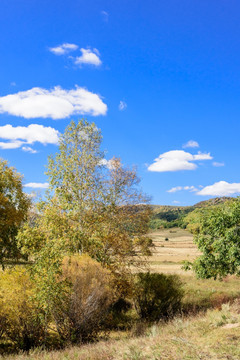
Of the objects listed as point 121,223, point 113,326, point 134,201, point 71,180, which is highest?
point 71,180

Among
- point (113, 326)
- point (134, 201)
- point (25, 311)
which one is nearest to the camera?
point (25, 311)

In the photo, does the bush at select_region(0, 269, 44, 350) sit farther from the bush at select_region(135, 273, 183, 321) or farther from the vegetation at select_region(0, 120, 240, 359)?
the bush at select_region(135, 273, 183, 321)

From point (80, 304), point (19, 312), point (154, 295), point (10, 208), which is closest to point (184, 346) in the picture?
point (80, 304)

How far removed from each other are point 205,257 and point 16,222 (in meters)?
16.2

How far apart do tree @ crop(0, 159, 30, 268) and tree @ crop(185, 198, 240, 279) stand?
1533cm

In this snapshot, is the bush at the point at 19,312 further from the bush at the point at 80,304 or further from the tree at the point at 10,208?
the tree at the point at 10,208

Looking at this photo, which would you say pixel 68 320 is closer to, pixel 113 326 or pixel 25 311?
pixel 25 311

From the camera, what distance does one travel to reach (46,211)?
65.6 ft

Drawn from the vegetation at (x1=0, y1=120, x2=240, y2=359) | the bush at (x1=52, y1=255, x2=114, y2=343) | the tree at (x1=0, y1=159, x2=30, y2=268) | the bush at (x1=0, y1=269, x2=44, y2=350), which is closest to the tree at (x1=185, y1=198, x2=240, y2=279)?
the vegetation at (x1=0, y1=120, x2=240, y2=359)

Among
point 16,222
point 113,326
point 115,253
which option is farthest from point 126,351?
point 16,222

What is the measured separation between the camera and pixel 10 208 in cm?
2831

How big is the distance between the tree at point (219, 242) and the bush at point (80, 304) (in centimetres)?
854

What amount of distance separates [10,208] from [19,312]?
15.1 meters

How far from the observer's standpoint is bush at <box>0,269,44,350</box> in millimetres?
14484
